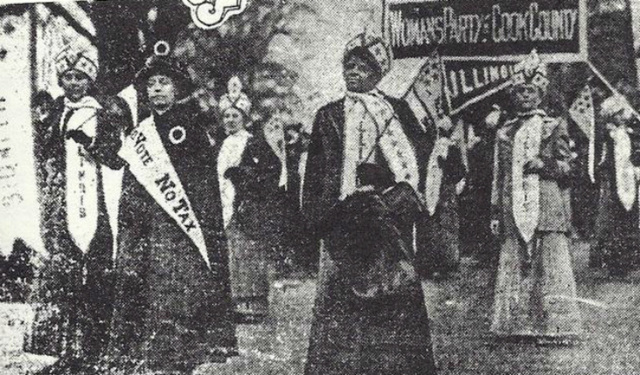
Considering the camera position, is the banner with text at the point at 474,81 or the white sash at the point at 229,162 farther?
the white sash at the point at 229,162

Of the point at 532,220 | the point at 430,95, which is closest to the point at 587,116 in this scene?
the point at 532,220

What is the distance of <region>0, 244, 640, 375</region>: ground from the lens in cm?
584

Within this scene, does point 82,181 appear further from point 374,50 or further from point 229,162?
point 374,50

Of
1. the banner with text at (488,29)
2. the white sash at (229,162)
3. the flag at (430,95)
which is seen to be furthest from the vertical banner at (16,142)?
the flag at (430,95)

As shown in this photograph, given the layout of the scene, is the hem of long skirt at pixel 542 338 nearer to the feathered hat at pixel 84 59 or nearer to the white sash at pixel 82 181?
the white sash at pixel 82 181

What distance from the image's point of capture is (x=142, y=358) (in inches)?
255

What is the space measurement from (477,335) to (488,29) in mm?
1757

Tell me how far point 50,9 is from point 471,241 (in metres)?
3.08

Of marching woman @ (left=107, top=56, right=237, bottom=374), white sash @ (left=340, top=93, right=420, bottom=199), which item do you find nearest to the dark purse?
white sash @ (left=340, top=93, right=420, bottom=199)

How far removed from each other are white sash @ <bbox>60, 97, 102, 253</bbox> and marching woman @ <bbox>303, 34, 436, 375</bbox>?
140cm

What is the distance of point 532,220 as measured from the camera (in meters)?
6.02

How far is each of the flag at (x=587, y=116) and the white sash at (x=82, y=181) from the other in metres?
2.94

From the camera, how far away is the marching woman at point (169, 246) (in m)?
6.43

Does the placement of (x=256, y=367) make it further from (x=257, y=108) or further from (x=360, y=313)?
(x=257, y=108)
